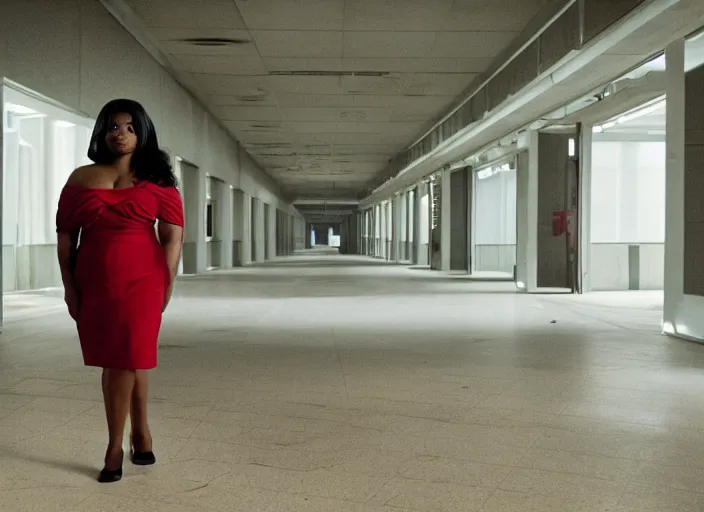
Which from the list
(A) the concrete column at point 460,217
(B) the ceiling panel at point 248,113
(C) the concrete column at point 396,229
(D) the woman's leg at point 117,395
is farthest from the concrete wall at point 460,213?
(D) the woman's leg at point 117,395

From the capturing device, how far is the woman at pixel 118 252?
2871mm

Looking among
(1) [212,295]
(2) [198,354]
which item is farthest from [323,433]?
(1) [212,295]

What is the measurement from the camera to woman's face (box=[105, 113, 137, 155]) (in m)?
2.98

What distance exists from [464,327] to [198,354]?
3.20 meters

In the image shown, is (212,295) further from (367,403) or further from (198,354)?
(367,403)

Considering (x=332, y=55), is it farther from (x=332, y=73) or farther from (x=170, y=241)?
(x=170, y=241)

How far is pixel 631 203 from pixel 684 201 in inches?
323

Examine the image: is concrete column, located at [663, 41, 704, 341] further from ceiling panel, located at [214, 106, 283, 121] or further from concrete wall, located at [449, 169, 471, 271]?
concrete wall, located at [449, 169, 471, 271]

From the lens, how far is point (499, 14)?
991 cm

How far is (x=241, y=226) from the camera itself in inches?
1058

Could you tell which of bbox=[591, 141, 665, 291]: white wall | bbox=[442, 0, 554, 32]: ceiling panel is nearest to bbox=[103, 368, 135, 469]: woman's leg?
bbox=[442, 0, 554, 32]: ceiling panel

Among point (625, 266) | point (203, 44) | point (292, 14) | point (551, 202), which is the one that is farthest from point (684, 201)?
point (625, 266)

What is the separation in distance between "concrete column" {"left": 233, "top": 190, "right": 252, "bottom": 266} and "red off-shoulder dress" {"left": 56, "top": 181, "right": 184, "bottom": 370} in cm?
2274

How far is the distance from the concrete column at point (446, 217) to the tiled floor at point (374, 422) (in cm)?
1372
